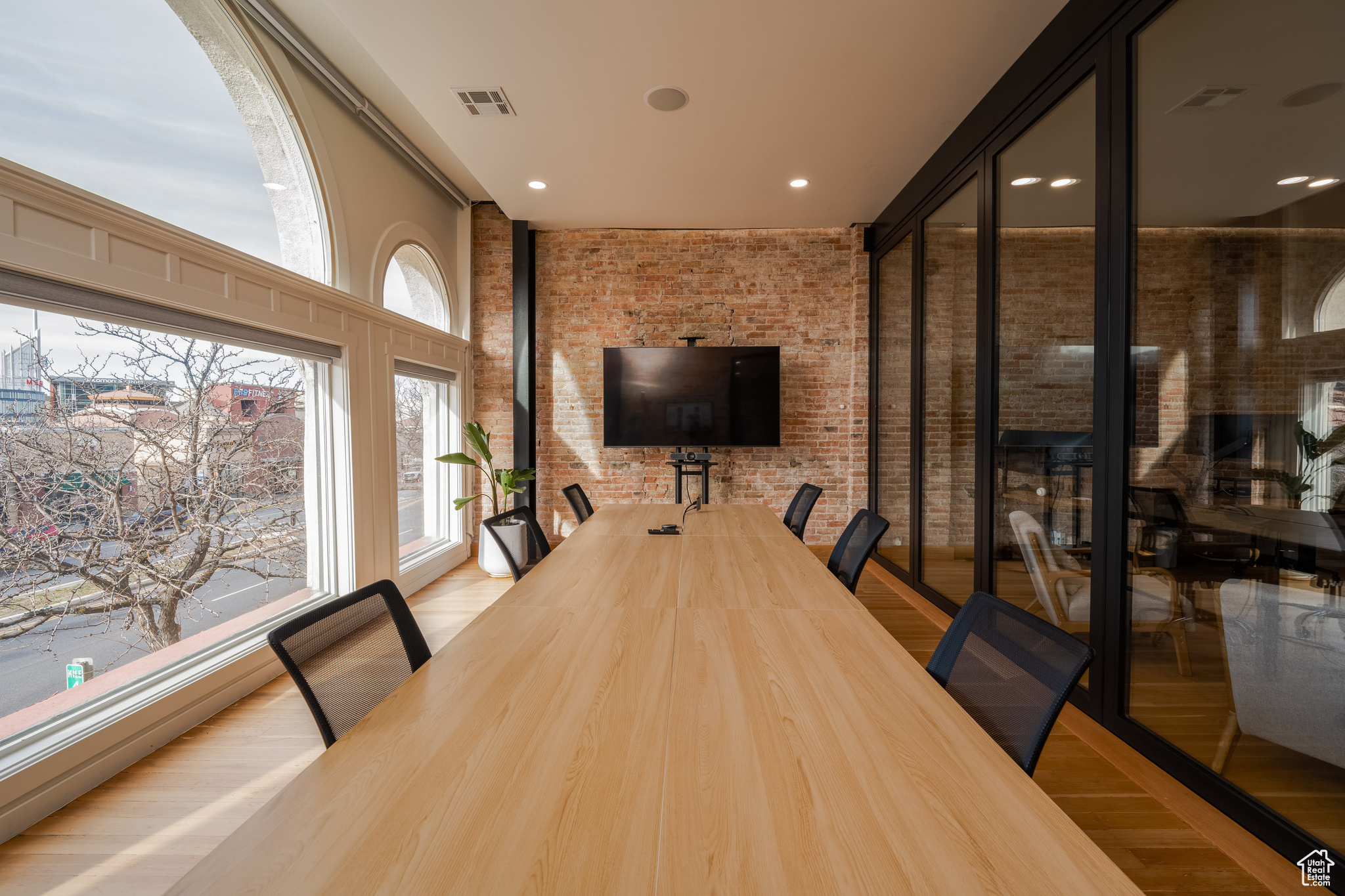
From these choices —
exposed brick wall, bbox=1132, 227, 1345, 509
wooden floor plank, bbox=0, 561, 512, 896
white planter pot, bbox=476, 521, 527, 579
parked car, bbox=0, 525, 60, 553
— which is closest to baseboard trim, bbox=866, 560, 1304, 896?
exposed brick wall, bbox=1132, 227, 1345, 509

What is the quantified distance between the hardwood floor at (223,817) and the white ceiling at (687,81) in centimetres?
326

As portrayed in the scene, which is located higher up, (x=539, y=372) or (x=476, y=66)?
(x=476, y=66)

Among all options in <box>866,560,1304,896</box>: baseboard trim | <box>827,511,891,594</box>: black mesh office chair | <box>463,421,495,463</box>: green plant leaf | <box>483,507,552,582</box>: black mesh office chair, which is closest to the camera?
<box>866,560,1304,896</box>: baseboard trim

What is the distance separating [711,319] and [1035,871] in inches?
203

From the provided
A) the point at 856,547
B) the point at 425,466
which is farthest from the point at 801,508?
the point at 425,466

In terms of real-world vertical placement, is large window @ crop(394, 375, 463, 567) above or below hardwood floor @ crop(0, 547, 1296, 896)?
above

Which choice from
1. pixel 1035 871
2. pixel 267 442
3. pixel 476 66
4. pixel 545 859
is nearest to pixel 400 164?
pixel 476 66

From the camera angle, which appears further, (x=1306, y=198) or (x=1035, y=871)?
(x=1306, y=198)

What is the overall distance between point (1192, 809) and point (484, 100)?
15.0 ft

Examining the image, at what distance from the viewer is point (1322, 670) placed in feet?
4.98

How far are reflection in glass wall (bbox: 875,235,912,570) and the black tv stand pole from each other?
1615 mm

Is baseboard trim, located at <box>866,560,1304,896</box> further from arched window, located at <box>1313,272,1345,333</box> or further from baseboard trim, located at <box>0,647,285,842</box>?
baseboard trim, located at <box>0,647,285,842</box>

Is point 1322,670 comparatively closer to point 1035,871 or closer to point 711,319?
point 1035,871

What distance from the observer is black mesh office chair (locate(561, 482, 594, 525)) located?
3.80 metres
